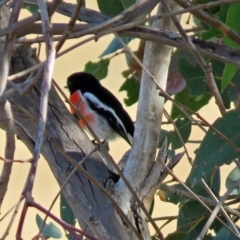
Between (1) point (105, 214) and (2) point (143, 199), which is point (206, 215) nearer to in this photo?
(2) point (143, 199)

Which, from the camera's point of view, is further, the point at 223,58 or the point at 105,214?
the point at 105,214

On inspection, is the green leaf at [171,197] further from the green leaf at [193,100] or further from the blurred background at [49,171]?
the blurred background at [49,171]

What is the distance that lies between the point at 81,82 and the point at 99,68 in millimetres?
1084

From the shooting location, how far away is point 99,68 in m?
2.08

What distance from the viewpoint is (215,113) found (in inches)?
131

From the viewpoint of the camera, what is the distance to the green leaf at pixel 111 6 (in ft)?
4.88

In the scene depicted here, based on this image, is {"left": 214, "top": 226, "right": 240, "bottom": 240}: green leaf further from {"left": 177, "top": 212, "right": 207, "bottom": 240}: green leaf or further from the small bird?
the small bird

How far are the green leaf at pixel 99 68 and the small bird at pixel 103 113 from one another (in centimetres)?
81

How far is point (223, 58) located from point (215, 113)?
7.41ft

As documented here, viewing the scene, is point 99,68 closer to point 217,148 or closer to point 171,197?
point 171,197

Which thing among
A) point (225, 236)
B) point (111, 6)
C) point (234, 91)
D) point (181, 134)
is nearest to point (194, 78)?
point (234, 91)

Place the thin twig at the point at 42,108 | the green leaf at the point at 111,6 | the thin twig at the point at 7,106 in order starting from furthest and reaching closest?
1. the green leaf at the point at 111,6
2. the thin twig at the point at 7,106
3. the thin twig at the point at 42,108

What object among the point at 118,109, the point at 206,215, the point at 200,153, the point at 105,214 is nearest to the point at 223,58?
the point at 200,153

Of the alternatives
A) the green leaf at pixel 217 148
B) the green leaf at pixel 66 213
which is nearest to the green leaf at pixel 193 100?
the green leaf at pixel 66 213
